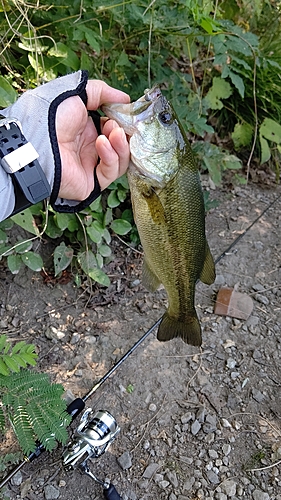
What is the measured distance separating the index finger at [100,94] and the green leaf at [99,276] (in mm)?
1426

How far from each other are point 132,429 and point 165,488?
13.2 inches

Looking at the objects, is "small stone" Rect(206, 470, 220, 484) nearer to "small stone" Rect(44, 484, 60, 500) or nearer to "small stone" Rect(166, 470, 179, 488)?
"small stone" Rect(166, 470, 179, 488)

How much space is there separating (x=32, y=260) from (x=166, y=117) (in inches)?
56.3

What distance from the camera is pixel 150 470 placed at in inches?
95.3

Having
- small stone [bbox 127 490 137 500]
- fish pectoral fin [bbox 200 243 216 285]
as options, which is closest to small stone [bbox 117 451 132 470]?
small stone [bbox 127 490 137 500]

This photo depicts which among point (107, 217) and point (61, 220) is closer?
point (61, 220)

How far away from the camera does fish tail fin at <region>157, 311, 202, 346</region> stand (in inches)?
87.0

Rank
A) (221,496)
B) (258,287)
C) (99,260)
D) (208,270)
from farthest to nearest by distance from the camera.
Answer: (258,287) → (99,260) → (221,496) → (208,270)

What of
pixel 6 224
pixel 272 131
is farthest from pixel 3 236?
pixel 272 131

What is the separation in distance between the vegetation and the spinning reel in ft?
3.32

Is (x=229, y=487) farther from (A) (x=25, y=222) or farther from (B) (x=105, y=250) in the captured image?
(A) (x=25, y=222)

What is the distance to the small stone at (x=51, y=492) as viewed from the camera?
2.24 m

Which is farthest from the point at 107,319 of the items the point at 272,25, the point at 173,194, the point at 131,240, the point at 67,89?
the point at 272,25

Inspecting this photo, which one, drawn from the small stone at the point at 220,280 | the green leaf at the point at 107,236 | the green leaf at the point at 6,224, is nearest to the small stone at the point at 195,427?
the small stone at the point at 220,280
